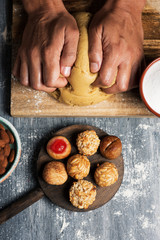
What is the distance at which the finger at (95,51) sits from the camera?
0.75 meters

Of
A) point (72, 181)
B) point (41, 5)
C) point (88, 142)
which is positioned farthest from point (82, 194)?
point (41, 5)

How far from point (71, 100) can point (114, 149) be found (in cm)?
23

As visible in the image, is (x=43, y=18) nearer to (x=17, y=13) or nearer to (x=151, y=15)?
(x=17, y=13)

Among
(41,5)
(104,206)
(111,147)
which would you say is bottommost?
(104,206)

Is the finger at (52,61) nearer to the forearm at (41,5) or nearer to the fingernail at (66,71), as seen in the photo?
the fingernail at (66,71)

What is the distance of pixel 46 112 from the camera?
91cm

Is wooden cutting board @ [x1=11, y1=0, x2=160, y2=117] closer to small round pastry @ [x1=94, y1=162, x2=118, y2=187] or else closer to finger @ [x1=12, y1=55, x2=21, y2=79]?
finger @ [x1=12, y1=55, x2=21, y2=79]

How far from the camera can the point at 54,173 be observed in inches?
33.9

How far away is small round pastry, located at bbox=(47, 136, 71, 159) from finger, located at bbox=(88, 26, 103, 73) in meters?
0.28

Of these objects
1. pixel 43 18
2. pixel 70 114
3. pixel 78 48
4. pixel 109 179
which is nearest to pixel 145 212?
pixel 109 179

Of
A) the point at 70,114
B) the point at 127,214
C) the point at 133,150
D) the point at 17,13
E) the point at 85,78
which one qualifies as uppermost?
the point at 17,13

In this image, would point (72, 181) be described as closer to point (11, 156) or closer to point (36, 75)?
point (11, 156)

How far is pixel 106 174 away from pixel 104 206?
0.18 m

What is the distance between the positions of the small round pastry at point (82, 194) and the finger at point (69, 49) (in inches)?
15.9
